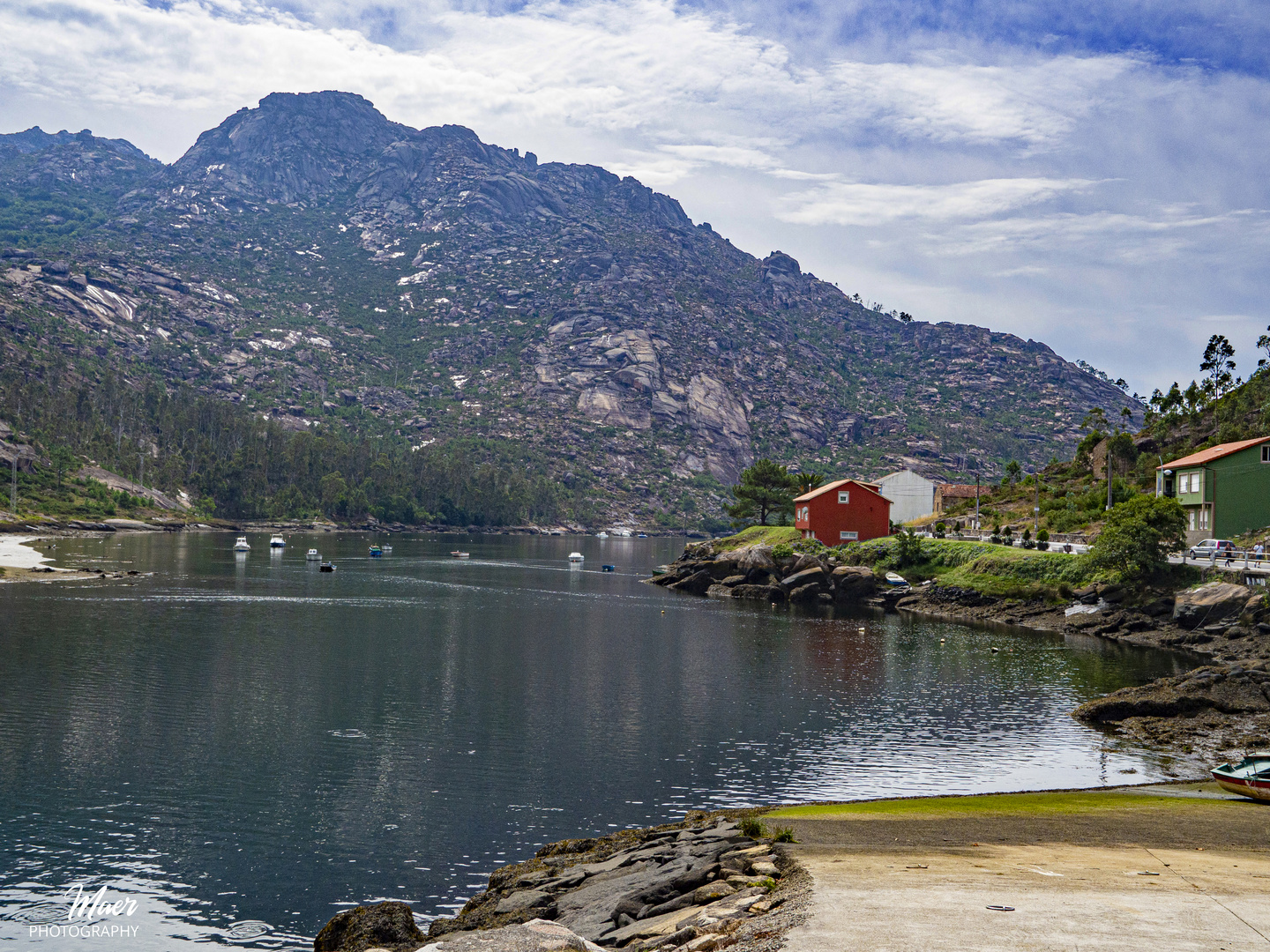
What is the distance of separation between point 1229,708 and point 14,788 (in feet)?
165

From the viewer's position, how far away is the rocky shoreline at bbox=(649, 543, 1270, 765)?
136 feet

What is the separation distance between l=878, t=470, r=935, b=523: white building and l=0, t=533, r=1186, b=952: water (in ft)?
235

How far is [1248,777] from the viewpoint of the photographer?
28484mm

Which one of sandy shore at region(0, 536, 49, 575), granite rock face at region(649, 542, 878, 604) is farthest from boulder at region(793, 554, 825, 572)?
sandy shore at region(0, 536, 49, 575)

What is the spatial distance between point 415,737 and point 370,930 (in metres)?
19.9

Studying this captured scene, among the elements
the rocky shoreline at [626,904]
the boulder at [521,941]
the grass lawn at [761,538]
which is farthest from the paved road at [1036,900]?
the grass lawn at [761,538]

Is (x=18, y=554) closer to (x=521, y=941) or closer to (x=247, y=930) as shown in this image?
(x=247, y=930)

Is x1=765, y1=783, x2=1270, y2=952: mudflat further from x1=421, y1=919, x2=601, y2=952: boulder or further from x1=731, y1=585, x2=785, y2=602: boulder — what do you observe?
x1=731, y1=585, x2=785, y2=602: boulder

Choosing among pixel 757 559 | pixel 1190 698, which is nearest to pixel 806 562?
pixel 757 559

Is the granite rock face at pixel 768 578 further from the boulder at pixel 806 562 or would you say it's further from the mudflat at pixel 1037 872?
the mudflat at pixel 1037 872

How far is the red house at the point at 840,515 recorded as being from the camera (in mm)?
118500

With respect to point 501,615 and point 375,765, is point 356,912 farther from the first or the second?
point 501,615

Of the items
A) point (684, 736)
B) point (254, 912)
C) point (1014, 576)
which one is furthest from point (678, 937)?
point (1014, 576)

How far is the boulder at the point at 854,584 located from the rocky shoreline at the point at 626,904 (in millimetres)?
80326
